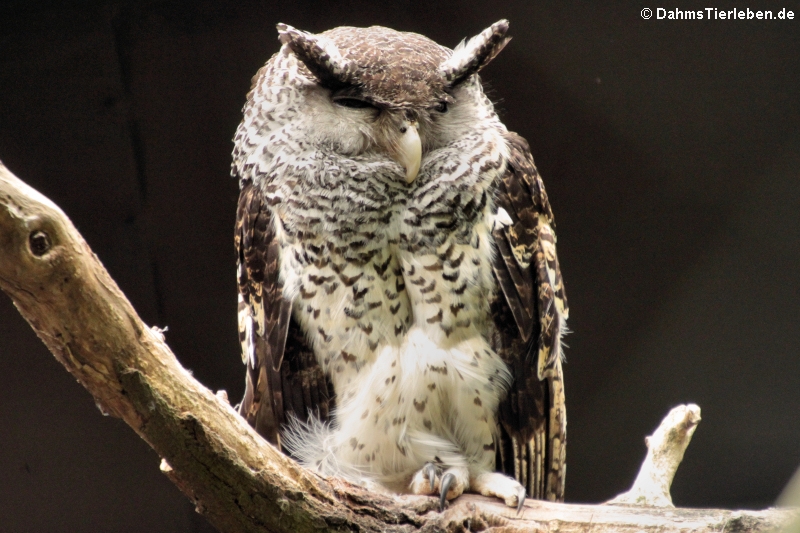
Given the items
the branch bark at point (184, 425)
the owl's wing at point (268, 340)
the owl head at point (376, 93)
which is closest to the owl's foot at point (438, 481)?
the branch bark at point (184, 425)

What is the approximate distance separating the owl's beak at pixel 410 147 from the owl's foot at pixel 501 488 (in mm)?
827

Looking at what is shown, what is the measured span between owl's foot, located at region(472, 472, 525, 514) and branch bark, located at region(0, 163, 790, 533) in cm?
5

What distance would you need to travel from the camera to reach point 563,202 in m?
3.11

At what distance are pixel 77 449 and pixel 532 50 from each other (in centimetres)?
245

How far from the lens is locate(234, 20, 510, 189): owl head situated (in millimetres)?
1757

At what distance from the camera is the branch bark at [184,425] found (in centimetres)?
114

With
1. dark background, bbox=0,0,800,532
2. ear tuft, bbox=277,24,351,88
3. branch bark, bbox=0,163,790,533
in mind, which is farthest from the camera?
dark background, bbox=0,0,800,532

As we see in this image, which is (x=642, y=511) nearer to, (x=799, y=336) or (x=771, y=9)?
(x=799, y=336)

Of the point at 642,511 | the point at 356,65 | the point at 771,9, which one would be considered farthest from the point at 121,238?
the point at 771,9

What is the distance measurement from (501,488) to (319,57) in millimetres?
1162

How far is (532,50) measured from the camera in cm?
283

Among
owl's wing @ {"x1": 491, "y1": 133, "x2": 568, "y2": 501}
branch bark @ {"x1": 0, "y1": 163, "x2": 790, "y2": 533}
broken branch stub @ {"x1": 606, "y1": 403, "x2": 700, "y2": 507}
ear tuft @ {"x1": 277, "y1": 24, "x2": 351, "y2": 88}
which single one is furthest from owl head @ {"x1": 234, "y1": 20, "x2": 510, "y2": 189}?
broken branch stub @ {"x1": 606, "y1": 403, "x2": 700, "y2": 507}

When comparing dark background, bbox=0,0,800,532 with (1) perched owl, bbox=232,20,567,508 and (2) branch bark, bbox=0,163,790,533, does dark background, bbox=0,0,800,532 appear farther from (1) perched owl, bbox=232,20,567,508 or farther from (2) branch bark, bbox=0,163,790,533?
(2) branch bark, bbox=0,163,790,533

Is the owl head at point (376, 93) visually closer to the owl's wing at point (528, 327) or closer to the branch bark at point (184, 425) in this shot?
the owl's wing at point (528, 327)
